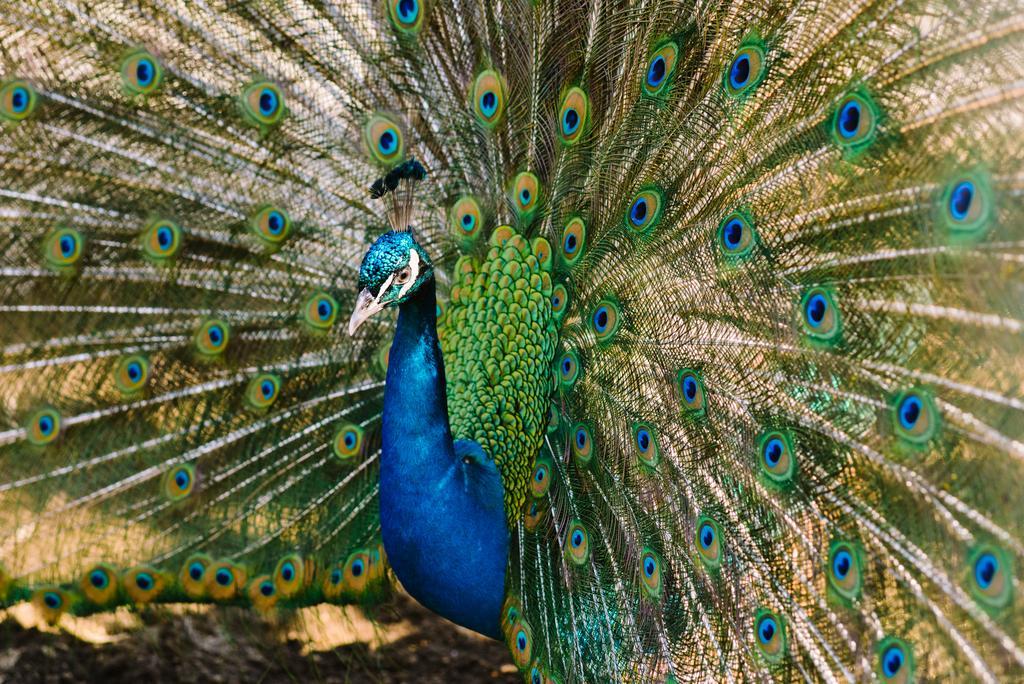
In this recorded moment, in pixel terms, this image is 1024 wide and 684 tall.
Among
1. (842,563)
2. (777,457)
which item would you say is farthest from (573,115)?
(842,563)

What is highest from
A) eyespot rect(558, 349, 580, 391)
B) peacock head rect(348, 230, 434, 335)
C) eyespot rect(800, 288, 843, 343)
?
peacock head rect(348, 230, 434, 335)

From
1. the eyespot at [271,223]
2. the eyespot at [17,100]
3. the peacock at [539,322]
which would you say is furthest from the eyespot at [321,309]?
the eyespot at [17,100]

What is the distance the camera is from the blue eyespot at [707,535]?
6.02 feet

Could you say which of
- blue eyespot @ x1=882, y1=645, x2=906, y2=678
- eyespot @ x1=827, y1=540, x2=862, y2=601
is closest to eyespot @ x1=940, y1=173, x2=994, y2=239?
eyespot @ x1=827, y1=540, x2=862, y2=601

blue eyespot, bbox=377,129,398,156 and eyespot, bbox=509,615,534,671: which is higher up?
blue eyespot, bbox=377,129,398,156

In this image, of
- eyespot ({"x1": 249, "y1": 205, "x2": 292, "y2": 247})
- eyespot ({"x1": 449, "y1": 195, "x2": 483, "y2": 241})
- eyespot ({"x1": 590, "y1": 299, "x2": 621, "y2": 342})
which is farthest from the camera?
eyespot ({"x1": 249, "y1": 205, "x2": 292, "y2": 247})

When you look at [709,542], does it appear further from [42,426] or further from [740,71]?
[42,426]

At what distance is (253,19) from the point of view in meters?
2.41

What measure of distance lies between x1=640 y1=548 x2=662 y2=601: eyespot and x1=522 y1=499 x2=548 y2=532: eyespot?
352mm

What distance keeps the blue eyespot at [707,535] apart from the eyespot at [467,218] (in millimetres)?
904

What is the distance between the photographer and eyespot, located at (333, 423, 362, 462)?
2629 millimetres

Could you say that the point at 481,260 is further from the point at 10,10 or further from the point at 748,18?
the point at 10,10

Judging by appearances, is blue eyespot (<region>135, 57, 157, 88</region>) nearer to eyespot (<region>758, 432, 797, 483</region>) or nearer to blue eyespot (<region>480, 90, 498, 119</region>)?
blue eyespot (<region>480, 90, 498, 119</region>)

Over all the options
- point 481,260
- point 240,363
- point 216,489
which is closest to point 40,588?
point 216,489
